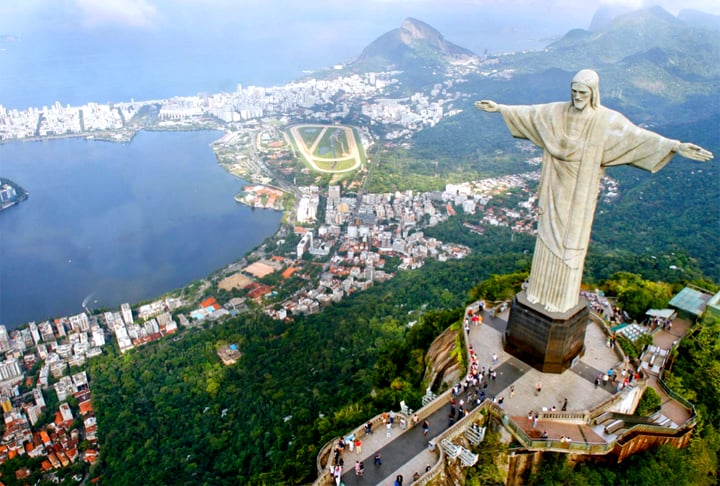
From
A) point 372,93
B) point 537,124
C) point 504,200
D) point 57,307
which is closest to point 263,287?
point 57,307

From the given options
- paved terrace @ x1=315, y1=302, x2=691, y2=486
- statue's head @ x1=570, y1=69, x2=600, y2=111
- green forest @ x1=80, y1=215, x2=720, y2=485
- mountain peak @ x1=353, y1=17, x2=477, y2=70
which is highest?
mountain peak @ x1=353, y1=17, x2=477, y2=70

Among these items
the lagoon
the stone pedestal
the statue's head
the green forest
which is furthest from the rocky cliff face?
the lagoon

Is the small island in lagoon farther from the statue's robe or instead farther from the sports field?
the statue's robe

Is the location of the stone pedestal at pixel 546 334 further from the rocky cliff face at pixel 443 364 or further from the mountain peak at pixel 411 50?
the mountain peak at pixel 411 50

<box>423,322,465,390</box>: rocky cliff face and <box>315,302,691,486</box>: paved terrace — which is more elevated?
<box>315,302,691,486</box>: paved terrace

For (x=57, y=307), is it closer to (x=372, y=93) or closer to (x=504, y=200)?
(x=504, y=200)

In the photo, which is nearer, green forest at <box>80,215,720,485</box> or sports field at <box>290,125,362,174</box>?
green forest at <box>80,215,720,485</box>
